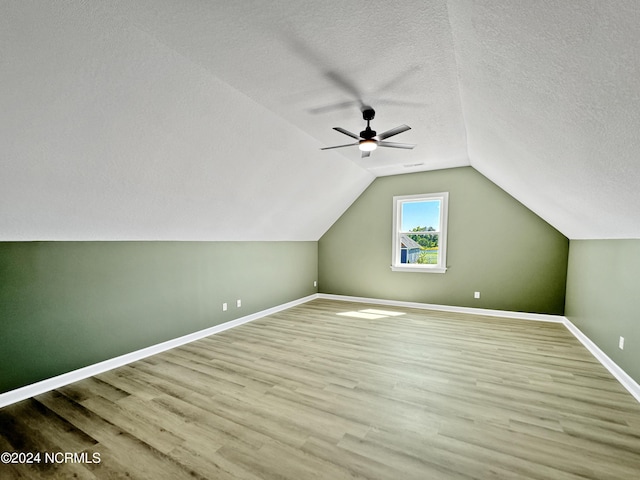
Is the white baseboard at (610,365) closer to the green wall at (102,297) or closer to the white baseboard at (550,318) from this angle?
the white baseboard at (550,318)

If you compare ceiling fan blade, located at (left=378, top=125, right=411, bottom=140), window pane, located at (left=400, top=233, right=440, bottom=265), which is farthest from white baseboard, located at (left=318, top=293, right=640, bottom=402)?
ceiling fan blade, located at (left=378, top=125, right=411, bottom=140)

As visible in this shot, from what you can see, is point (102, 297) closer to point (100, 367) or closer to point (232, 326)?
point (100, 367)

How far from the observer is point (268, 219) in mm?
4492

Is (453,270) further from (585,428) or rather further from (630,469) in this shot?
(630,469)

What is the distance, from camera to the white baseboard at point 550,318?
99.7 inches

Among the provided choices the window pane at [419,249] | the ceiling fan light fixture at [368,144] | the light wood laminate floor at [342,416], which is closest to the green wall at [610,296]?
the light wood laminate floor at [342,416]

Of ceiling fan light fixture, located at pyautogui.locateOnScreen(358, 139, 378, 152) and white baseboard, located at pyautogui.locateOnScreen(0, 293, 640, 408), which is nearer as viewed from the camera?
white baseboard, located at pyautogui.locateOnScreen(0, 293, 640, 408)

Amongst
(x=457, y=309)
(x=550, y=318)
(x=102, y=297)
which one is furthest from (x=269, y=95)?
(x=550, y=318)

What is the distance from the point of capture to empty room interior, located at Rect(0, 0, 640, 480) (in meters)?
1.55

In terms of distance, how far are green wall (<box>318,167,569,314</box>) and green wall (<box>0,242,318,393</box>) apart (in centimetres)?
253

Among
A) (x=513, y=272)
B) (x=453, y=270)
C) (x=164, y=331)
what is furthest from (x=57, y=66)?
(x=513, y=272)

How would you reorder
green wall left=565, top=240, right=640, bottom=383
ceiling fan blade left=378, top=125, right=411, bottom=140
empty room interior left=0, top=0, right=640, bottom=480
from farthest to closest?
ceiling fan blade left=378, top=125, right=411, bottom=140 → green wall left=565, top=240, right=640, bottom=383 → empty room interior left=0, top=0, right=640, bottom=480

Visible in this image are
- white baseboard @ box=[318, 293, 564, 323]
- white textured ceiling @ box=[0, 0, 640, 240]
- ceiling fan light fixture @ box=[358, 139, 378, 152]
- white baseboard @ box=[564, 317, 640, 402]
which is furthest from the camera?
white baseboard @ box=[318, 293, 564, 323]

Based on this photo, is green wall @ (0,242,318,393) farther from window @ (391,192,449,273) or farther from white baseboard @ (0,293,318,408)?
window @ (391,192,449,273)
